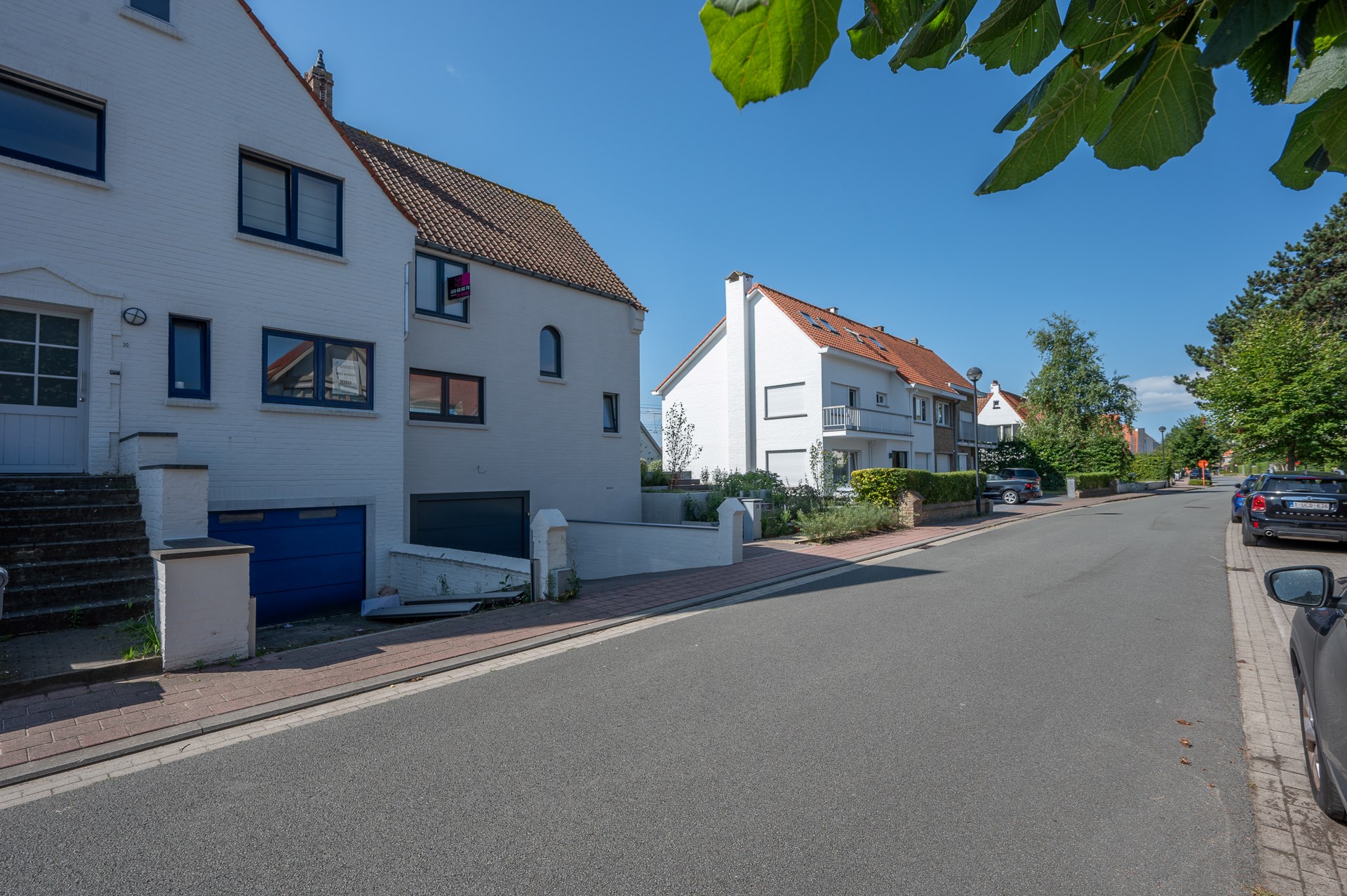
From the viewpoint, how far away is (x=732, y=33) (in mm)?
1053

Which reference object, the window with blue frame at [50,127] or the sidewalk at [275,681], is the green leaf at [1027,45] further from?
the window with blue frame at [50,127]

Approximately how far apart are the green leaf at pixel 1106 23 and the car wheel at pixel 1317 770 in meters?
3.45

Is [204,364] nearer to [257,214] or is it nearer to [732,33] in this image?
[257,214]

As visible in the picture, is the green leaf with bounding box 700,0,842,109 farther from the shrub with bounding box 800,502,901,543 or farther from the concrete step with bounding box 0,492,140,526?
the shrub with bounding box 800,502,901,543

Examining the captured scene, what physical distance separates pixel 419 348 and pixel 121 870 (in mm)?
11369

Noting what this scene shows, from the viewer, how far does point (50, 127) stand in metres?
8.80

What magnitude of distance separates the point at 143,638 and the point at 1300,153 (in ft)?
28.8

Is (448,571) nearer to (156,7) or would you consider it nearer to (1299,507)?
(156,7)

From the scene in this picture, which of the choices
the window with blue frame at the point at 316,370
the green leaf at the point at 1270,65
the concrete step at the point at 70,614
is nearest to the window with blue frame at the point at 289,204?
the window with blue frame at the point at 316,370

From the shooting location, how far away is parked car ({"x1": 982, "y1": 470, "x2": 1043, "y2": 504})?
33.0 meters

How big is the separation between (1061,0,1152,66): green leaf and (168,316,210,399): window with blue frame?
37.1ft

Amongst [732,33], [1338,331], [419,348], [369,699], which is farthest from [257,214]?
[1338,331]

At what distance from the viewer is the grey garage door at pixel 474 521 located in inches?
529

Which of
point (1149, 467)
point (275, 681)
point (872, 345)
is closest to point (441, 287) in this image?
point (275, 681)
